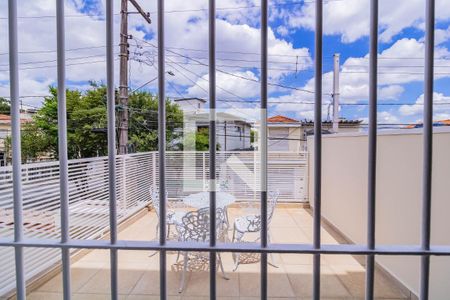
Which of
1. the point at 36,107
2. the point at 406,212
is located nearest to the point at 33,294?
the point at 406,212

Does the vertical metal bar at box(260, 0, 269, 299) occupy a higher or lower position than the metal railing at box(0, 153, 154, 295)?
higher

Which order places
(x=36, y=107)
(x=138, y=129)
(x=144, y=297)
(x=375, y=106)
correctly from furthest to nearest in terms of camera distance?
(x=36, y=107), (x=138, y=129), (x=144, y=297), (x=375, y=106)

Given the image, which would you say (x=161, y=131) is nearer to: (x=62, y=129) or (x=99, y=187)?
(x=62, y=129)

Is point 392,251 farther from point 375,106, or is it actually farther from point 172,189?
point 172,189

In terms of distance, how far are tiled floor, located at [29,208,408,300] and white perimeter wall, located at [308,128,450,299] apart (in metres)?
0.37

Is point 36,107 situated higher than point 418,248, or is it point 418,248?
point 36,107

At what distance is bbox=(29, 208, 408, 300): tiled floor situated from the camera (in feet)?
7.43

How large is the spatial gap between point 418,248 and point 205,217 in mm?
2009

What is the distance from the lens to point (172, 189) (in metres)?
4.97

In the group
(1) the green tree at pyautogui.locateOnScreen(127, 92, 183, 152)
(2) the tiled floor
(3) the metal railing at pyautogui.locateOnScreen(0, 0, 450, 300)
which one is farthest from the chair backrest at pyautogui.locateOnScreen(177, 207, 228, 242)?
(1) the green tree at pyautogui.locateOnScreen(127, 92, 183, 152)

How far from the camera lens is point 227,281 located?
2.50 meters

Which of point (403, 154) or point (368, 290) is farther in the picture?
point (403, 154)

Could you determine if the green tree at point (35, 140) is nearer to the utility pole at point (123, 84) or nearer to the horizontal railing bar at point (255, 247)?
the utility pole at point (123, 84)

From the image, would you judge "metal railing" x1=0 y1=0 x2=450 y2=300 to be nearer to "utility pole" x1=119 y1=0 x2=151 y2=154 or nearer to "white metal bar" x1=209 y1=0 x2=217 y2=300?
"white metal bar" x1=209 y1=0 x2=217 y2=300
